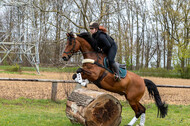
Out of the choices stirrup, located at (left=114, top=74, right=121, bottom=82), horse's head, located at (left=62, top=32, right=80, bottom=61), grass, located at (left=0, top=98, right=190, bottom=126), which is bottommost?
grass, located at (left=0, top=98, right=190, bottom=126)

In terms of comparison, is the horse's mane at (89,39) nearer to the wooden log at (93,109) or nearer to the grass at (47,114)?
the wooden log at (93,109)

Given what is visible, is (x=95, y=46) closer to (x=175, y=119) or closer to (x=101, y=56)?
(x=101, y=56)

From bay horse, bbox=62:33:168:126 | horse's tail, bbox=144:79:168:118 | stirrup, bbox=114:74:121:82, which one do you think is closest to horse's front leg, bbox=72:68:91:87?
bay horse, bbox=62:33:168:126

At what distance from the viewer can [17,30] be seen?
21.0m

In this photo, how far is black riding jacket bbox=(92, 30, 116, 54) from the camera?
4.85 m

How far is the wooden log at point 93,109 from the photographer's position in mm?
4664

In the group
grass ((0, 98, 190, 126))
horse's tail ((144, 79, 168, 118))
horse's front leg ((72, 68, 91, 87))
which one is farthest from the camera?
horse's tail ((144, 79, 168, 118))

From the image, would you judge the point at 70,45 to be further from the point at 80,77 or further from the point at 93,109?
the point at 93,109

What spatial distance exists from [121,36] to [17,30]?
1317 centimetres

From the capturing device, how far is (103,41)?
485 cm

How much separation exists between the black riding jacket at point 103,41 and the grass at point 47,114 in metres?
2.05

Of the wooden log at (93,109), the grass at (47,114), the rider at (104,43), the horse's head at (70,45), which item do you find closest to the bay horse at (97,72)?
the horse's head at (70,45)

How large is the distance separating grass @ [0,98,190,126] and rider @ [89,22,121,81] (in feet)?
5.88

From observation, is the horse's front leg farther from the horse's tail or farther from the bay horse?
the horse's tail
